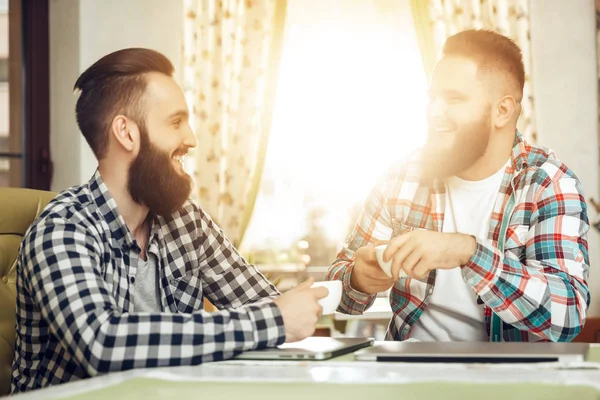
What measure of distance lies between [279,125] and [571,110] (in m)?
1.78

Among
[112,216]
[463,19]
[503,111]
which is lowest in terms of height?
[112,216]

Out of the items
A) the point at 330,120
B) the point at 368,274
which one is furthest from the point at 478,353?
the point at 330,120

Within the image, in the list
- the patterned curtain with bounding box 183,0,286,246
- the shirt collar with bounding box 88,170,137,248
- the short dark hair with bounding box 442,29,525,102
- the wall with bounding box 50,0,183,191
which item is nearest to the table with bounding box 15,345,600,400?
the shirt collar with bounding box 88,170,137,248

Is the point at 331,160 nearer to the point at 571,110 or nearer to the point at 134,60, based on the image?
the point at 571,110

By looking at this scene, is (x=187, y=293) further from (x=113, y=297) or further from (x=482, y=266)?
(x=482, y=266)

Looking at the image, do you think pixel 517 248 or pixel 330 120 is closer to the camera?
pixel 517 248

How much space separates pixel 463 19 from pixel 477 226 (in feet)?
8.99

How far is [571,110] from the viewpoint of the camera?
4.06 m

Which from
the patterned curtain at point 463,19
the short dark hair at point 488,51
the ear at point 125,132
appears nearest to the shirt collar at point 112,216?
A: the ear at point 125,132

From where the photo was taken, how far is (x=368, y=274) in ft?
5.01

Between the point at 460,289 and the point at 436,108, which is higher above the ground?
the point at 436,108

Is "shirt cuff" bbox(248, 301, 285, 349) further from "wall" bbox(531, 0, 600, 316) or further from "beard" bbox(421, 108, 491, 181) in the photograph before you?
"wall" bbox(531, 0, 600, 316)

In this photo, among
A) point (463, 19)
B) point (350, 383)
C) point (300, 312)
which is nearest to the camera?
point (350, 383)

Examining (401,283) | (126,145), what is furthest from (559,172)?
(126,145)
